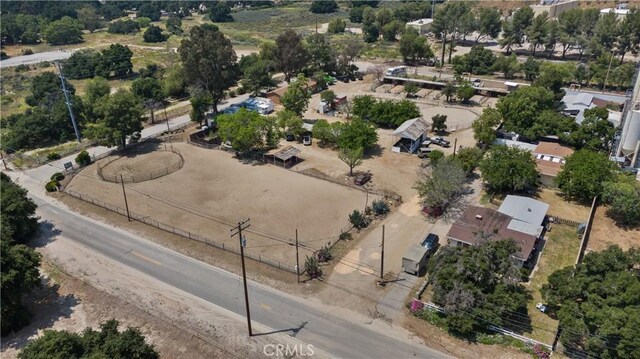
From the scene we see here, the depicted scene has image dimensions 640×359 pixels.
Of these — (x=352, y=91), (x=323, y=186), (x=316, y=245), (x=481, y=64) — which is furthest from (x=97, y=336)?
(x=481, y=64)

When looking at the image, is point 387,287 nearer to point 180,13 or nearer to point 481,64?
point 481,64

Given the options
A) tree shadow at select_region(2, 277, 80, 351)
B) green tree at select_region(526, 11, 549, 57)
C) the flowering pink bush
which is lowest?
tree shadow at select_region(2, 277, 80, 351)

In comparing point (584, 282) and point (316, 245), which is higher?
point (584, 282)

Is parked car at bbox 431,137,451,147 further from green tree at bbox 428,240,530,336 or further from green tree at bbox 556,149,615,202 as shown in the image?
green tree at bbox 428,240,530,336

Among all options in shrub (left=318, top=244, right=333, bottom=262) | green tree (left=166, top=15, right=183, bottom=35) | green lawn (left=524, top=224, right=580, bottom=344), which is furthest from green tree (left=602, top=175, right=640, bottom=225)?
green tree (left=166, top=15, right=183, bottom=35)

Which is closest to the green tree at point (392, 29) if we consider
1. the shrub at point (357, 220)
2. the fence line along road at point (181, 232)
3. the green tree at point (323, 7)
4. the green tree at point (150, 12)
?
the green tree at point (323, 7)

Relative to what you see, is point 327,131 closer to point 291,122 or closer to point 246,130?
point 291,122

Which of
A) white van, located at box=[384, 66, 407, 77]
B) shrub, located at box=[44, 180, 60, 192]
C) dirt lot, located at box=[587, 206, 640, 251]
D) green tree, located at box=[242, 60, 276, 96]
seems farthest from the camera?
white van, located at box=[384, 66, 407, 77]

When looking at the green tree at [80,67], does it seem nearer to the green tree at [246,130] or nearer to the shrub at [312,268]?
the green tree at [246,130]
